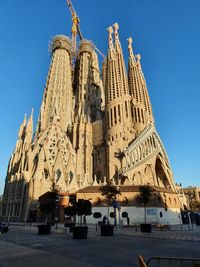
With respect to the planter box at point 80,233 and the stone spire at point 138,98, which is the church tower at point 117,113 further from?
the planter box at point 80,233

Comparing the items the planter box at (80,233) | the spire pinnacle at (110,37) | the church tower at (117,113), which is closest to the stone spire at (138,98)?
the church tower at (117,113)

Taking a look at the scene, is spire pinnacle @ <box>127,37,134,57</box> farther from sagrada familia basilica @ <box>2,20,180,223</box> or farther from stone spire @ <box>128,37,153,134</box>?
sagrada familia basilica @ <box>2,20,180,223</box>

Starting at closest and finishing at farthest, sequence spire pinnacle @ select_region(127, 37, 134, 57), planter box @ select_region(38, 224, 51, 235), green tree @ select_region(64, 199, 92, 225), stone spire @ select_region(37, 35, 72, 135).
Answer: green tree @ select_region(64, 199, 92, 225) → planter box @ select_region(38, 224, 51, 235) → stone spire @ select_region(37, 35, 72, 135) → spire pinnacle @ select_region(127, 37, 134, 57)

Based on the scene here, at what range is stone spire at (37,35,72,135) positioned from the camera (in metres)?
71.0

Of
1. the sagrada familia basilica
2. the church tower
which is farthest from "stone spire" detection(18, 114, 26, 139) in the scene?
the church tower

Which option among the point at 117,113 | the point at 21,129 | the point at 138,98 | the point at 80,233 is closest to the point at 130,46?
the point at 138,98

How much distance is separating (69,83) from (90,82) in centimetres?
1246

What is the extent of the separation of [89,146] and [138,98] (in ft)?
91.7

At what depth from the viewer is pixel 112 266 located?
7.53m

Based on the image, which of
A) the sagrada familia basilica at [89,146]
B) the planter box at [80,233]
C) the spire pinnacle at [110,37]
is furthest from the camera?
the spire pinnacle at [110,37]

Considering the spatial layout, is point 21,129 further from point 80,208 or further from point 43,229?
point 80,208

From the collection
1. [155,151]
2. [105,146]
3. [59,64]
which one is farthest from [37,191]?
[59,64]

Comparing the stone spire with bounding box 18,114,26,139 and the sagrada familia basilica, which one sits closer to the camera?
the sagrada familia basilica

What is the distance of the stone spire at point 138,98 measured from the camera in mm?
74588
